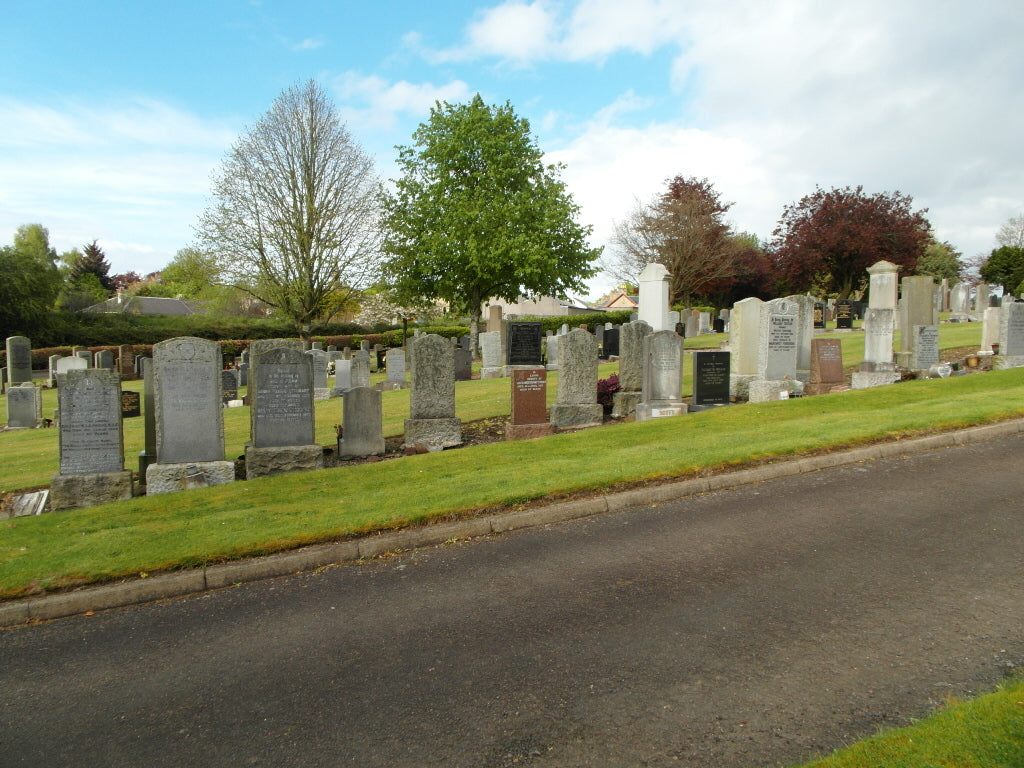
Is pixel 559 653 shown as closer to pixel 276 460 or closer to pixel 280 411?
pixel 276 460

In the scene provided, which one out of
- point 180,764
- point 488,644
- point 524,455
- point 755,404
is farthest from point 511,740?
point 755,404

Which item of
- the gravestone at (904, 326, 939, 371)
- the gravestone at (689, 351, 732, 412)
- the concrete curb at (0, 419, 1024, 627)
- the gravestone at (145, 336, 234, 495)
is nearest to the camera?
the concrete curb at (0, 419, 1024, 627)

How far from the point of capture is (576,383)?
1239 cm

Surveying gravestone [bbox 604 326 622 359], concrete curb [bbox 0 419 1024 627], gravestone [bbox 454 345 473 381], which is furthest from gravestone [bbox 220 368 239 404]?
gravestone [bbox 604 326 622 359]

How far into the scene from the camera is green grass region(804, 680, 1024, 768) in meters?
2.61

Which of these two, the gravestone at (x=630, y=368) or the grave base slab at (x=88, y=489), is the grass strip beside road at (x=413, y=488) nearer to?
the grave base slab at (x=88, y=489)

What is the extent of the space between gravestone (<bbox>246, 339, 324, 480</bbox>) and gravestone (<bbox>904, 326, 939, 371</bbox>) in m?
A: 15.2

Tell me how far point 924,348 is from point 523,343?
1223cm

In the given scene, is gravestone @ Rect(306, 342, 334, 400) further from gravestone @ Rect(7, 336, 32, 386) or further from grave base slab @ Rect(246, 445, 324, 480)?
gravestone @ Rect(7, 336, 32, 386)

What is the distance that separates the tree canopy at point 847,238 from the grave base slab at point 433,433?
37807 millimetres

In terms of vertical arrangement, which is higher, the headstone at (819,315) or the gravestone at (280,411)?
the headstone at (819,315)

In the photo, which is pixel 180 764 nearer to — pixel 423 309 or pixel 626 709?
pixel 626 709

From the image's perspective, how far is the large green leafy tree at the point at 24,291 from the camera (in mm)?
37312

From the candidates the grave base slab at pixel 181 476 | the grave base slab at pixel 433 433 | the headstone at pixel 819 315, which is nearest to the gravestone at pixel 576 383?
the grave base slab at pixel 433 433
